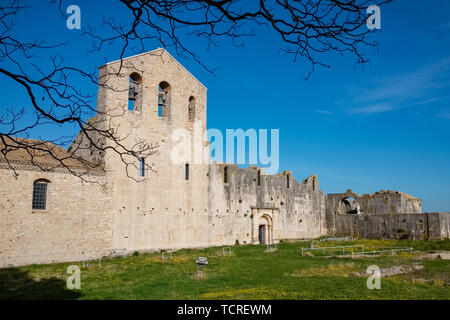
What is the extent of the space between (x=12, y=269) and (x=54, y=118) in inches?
592

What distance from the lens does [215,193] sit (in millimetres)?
29375

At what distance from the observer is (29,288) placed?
13688 mm

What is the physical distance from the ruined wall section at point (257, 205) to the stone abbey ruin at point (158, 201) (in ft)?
0.28

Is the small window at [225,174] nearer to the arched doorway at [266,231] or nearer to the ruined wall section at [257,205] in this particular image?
the ruined wall section at [257,205]

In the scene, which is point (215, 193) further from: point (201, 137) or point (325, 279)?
point (325, 279)

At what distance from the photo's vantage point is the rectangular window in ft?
65.8

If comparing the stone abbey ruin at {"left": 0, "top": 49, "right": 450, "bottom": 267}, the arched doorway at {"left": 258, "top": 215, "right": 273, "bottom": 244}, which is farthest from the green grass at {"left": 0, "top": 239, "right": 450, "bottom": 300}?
the arched doorway at {"left": 258, "top": 215, "right": 273, "bottom": 244}

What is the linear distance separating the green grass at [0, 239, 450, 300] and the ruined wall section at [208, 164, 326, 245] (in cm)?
825

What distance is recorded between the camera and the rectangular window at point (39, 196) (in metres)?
20.0

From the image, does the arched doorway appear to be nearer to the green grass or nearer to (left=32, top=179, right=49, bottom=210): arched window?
the green grass

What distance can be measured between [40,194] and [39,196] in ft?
0.39

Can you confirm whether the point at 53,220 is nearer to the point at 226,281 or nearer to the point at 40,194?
the point at 40,194
